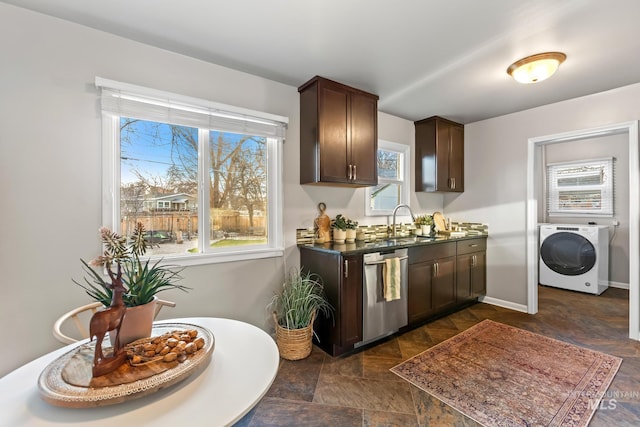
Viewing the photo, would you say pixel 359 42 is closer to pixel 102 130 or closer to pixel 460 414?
pixel 102 130

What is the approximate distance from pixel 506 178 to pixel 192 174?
3.68 meters

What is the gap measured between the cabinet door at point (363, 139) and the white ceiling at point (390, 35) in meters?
0.20

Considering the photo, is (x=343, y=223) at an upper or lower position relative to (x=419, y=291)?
upper

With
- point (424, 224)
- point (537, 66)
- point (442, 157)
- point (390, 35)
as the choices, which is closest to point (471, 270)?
point (424, 224)

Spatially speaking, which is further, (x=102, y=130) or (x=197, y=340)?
(x=102, y=130)

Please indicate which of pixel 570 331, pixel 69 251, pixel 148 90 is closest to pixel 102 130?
pixel 148 90

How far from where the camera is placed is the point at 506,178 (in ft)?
12.2

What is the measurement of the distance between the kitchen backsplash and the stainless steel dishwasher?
2.20 ft

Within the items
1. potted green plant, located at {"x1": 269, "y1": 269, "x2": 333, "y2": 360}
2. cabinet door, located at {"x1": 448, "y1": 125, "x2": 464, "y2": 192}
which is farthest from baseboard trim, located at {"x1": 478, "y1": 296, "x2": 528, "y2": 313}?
potted green plant, located at {"x1": 269, "y1": 269, "x2": 333, "y2": 360}

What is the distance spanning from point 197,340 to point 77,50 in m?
2.09

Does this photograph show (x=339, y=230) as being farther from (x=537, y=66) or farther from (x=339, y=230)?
(x=537, y=66)

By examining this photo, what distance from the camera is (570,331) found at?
3.01 meters

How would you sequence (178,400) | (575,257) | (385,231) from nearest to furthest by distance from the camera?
(178,400) → (385,231) → (575,257)

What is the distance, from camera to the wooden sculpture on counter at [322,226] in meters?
3.02
